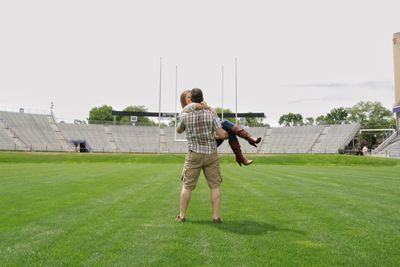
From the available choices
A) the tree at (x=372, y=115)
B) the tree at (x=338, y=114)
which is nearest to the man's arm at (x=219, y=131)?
the tree at (x=372, y=115)

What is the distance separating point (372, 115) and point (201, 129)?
111937mm

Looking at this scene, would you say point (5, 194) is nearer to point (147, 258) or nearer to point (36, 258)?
point (36, 258)

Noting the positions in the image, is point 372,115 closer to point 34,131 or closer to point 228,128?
point 34,131

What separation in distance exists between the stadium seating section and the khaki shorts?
59.0 metres

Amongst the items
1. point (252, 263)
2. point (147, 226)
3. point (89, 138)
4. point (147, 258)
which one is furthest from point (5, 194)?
point (89, 138)

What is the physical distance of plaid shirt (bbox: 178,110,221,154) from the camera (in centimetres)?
640

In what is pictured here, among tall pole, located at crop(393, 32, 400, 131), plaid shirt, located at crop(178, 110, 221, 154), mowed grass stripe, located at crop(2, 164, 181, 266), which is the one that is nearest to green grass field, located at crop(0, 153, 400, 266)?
mowed grass stripe, located at crop(2, 164, 181, 266)

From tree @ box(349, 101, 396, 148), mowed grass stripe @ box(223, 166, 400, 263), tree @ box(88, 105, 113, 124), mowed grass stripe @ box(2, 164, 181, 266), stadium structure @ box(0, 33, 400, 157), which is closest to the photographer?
mowed grass stripe @ box(2, 164, 181, 266)

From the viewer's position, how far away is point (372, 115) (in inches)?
4230

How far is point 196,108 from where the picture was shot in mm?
6434

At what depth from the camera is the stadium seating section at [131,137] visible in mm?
65625

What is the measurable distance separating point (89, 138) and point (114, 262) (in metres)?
71.2

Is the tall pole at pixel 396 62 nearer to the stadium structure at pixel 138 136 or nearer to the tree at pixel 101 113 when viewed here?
the stadium structure at pixel 138 136

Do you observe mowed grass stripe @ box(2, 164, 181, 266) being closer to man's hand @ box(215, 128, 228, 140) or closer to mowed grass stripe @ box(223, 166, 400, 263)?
man's hand @ box(215, 128, 228, 140)
